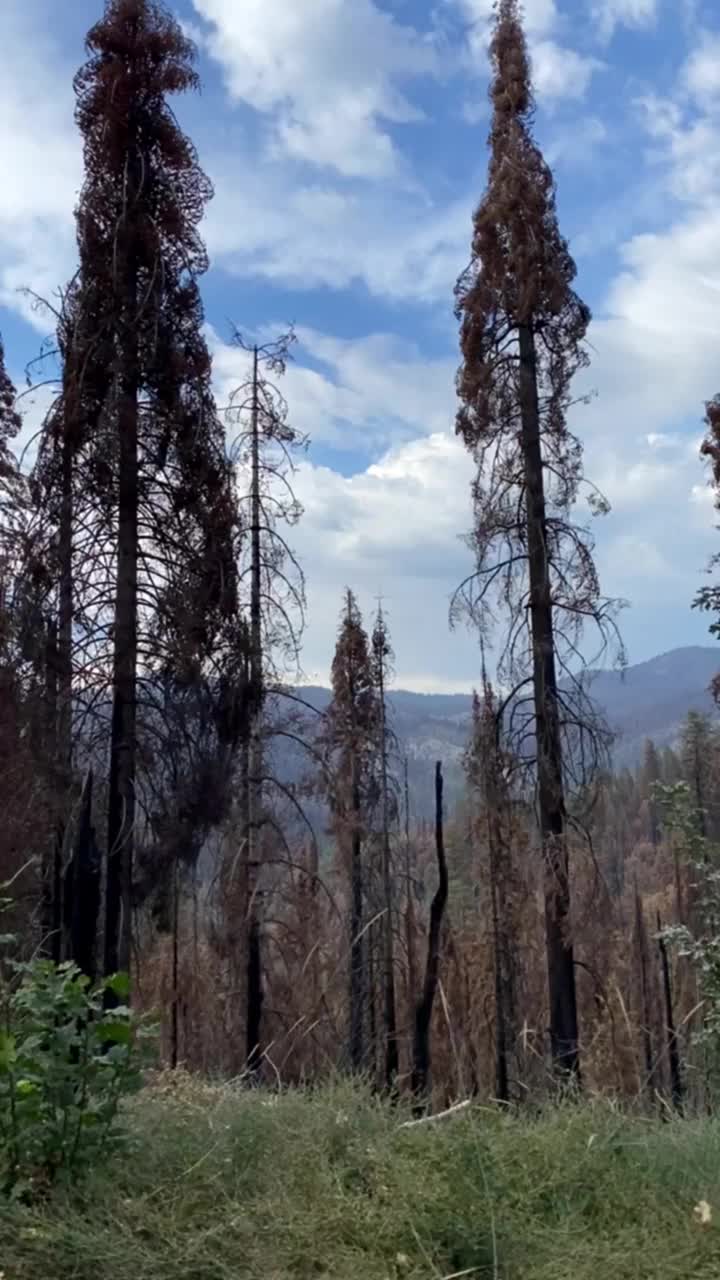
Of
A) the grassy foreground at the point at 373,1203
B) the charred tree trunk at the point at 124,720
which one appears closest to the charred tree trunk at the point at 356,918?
the charred tree trunk at the point at 124,720

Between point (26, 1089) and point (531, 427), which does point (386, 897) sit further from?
point (26, 1089)

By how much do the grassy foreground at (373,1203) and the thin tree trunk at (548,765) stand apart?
6.65 metres

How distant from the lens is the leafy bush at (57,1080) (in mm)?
2986

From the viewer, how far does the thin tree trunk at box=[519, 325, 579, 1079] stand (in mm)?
10195

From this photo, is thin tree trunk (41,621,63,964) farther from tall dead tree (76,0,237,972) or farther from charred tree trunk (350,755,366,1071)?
charred tree trunk (350,755,366,1071)

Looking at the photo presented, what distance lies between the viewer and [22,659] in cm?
941

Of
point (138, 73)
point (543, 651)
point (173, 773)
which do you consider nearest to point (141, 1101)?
point (173, 773)

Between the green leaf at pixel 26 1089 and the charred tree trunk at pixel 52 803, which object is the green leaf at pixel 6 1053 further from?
the charred tree trunk at pixel 52 803

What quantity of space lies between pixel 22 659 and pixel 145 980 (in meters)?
16.7

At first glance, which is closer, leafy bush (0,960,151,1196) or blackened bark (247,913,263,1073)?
leafy bush (0,960,151,1196)

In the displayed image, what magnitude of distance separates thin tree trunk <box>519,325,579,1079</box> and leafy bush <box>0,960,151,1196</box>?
24.0 ft

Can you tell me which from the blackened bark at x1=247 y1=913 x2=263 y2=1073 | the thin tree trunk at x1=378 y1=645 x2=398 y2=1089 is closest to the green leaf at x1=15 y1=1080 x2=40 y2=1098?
the blackened bark at x1=247 y1=913 x2=263 y2=1073

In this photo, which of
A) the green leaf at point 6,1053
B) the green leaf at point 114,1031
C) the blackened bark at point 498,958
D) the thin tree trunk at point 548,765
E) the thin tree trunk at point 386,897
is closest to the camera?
the green leaf at point 6,1053

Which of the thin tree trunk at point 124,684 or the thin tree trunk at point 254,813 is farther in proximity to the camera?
the thin tree trunk at point 254,813
